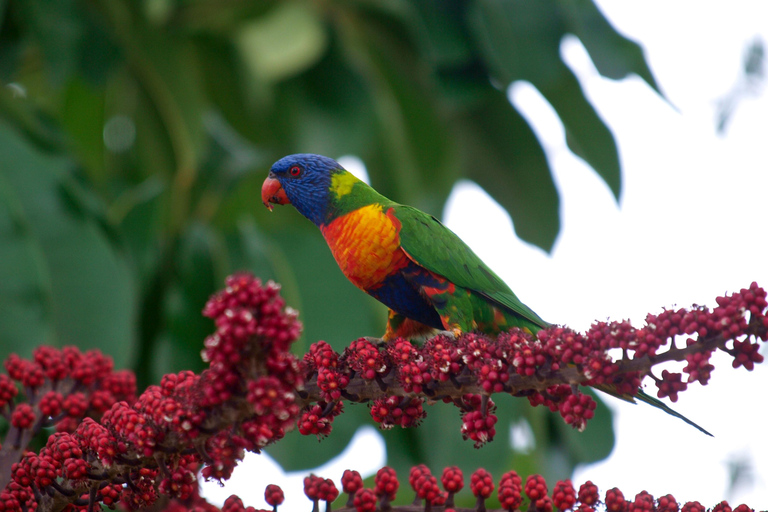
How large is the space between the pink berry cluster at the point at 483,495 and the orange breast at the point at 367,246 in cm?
70

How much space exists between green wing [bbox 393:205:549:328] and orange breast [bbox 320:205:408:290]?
0.04 metres

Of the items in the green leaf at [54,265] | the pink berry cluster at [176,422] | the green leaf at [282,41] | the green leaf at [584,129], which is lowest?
the pink berry cluster at [176,422]

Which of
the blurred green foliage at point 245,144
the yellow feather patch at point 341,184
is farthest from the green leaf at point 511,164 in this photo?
the yellow feather patch at point 341,184

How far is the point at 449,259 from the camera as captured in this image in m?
2.04

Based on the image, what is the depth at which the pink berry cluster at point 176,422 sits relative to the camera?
3.30ft

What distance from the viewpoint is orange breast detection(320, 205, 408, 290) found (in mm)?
1972

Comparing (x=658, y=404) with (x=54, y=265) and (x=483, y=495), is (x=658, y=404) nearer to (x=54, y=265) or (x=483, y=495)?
(x=483, y=495)

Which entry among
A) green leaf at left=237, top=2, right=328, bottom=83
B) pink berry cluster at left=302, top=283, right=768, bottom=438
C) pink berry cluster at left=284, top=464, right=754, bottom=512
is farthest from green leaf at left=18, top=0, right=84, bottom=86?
pink berry cluster at left=284, top=464, right=754, bottom=512

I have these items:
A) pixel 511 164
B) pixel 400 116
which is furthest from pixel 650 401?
pixel 400 116

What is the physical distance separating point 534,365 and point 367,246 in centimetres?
80

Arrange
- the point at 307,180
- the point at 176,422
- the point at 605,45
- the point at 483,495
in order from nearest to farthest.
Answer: the point at 176,422
the point at 483,495
the point at 307,180
the point at 605,45

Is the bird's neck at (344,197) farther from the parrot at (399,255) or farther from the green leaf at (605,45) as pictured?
the green leaf at (605,45)

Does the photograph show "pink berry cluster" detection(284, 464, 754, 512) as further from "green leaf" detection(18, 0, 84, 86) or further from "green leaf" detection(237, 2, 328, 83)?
"green leaf" detection(237, 2, 328, 83)

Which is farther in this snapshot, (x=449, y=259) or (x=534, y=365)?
(x=449, y=259)
